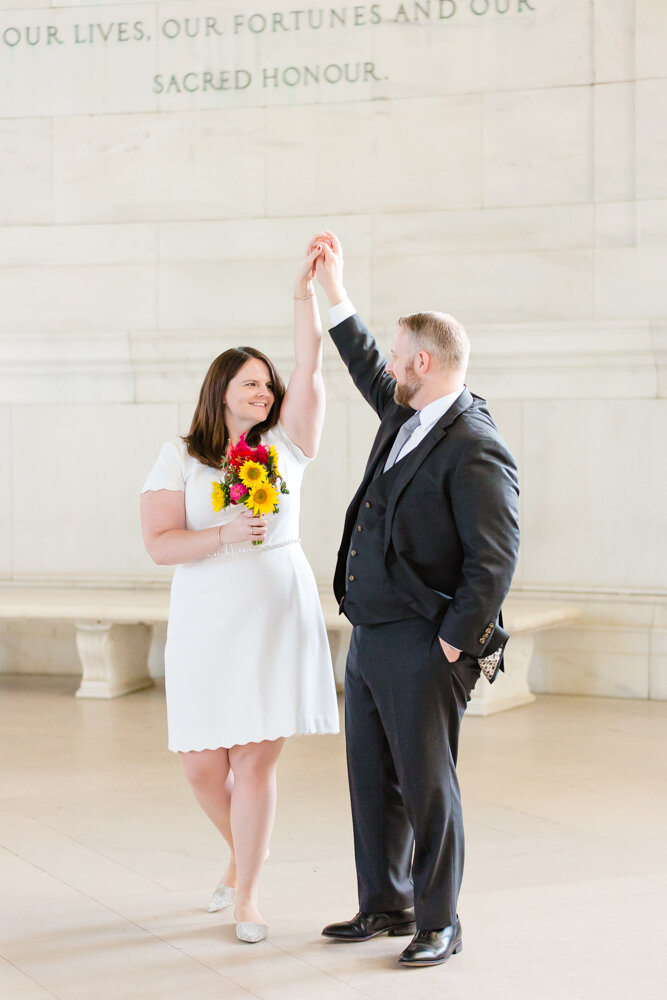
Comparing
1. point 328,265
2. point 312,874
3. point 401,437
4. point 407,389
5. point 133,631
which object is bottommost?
point 312,874

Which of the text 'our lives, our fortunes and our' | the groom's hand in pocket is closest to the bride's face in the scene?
the groom's hand in pocket

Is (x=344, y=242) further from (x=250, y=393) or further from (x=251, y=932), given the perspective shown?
(x=251, y=932)

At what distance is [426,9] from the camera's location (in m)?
9.19

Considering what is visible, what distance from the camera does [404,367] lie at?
411 cm

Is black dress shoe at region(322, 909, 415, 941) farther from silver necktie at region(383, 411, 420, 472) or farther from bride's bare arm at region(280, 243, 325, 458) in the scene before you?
bride's bare arm at region(280, 243, 325, 458)

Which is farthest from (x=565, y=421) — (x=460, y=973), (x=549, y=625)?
(x=460, y=973)

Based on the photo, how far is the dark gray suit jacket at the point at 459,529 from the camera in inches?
153

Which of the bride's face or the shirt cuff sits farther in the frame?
the shirt cuff

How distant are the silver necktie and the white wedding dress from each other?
1.49 ft

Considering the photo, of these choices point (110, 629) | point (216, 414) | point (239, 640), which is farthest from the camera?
point (110, 629)

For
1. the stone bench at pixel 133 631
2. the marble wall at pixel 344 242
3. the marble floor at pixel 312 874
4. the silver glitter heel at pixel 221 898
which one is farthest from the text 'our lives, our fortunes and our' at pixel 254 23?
the silver glitter heel at pixel 221 898

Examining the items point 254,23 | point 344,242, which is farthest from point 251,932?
point 254,23

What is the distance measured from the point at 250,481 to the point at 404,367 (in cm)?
61

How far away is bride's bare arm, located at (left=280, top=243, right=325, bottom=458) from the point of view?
179 inches
